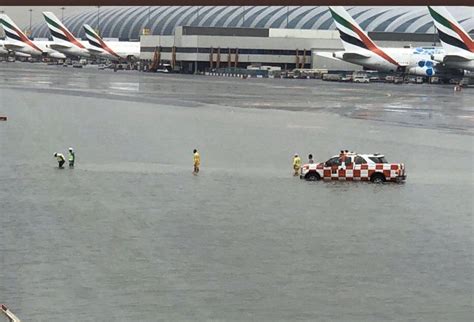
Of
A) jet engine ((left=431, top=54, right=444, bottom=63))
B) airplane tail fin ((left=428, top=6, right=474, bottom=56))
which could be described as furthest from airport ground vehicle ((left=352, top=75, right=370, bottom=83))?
airplane tail fin ((left=428, top=6, right=474, bottom=56))

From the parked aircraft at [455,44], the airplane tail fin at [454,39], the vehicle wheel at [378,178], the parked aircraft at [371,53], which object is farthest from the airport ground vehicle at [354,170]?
the parked aircraft at [371,53]

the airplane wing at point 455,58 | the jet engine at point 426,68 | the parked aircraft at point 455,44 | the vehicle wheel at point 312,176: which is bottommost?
the jet engine at point 426,68

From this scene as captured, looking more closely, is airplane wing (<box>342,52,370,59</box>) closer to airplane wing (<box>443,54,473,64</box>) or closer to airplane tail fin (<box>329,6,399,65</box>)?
airplane tail fin (<box>329,6,399,65</box>)

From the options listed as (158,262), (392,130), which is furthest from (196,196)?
(392,130)

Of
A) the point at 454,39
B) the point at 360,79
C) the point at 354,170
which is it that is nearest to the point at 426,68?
the point at 360,79

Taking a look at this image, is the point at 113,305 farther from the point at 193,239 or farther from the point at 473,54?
the point at 473,54

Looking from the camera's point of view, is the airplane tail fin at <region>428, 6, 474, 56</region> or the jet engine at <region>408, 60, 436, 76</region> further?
the jet engine at <region>408, 60, 436, 76</region>

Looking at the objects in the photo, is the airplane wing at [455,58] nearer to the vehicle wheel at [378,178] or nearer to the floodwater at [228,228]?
the floodwater at [228,228]
